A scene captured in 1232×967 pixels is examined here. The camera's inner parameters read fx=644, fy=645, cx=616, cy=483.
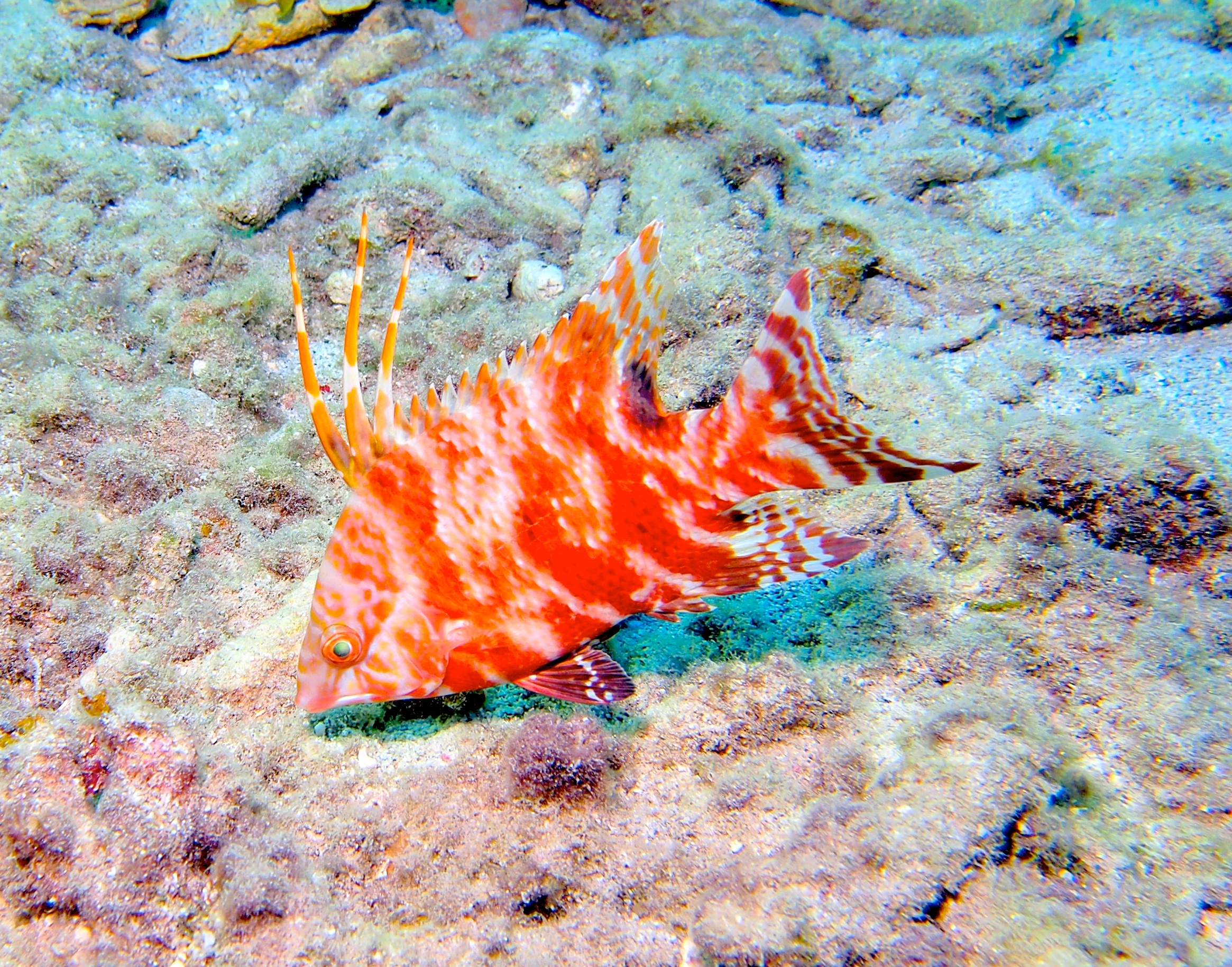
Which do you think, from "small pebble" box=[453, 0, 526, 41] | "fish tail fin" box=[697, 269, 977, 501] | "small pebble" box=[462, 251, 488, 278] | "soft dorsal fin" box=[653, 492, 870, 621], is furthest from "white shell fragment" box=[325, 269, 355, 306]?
"small pebble" box=[453, 0, 526, 41]

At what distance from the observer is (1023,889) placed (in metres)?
1.85

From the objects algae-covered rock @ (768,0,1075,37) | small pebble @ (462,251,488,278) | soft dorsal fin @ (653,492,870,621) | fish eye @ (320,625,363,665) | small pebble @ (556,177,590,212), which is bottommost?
fish eye @ (320,625,363,665)

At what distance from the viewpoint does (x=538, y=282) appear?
12.0ft

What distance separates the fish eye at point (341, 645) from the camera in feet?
6.47

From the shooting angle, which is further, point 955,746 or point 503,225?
point 503,225

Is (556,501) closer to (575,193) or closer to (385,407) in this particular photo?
(385,407)

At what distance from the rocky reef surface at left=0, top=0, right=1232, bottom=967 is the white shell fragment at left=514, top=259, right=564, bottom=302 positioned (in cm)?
2

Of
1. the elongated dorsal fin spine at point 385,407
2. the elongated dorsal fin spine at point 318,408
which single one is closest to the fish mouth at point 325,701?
the elongated dorsal fin spine at point 318,408

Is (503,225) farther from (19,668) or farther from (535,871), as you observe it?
(535,871)

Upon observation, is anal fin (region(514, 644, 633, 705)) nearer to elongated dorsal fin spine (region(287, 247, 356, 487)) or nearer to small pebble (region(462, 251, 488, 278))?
elongated dorsal fin spine (region(287, 247, 356, 487))

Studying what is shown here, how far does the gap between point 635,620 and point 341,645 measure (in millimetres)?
A: 1196

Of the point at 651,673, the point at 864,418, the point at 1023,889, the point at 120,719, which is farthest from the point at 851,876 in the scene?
the point at 120,719

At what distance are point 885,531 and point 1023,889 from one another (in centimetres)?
144

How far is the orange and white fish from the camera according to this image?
2.00 meters
